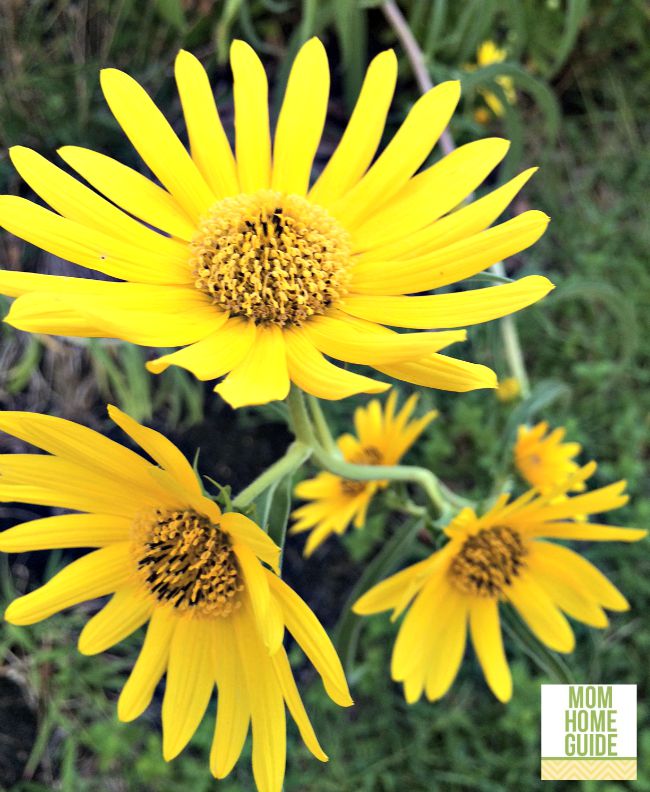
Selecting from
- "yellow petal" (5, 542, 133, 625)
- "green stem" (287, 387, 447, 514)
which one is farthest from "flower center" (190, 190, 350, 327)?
"yellow petal" (5, 542, 133, 625)

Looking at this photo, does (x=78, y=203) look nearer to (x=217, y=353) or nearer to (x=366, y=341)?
(x=217, y=353)

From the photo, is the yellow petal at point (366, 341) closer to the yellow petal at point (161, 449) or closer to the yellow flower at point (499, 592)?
the yellow petal at point (161, 449)

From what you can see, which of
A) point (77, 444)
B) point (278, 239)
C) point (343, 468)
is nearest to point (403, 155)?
point (278, 239)

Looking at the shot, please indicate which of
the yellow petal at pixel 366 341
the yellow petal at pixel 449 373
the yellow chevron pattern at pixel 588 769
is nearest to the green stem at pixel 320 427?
the yellow petal at pixel 366 341

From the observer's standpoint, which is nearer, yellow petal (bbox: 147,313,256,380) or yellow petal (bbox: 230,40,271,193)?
yellow petal (bbox: 147,313,256,380)

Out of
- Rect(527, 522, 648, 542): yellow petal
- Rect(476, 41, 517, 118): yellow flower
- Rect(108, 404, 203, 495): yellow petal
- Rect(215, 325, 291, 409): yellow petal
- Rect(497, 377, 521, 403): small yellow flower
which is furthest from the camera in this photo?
Rect(476, 41, 517, 118): yellow flower

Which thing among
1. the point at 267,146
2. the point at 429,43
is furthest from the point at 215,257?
the point at 429,43

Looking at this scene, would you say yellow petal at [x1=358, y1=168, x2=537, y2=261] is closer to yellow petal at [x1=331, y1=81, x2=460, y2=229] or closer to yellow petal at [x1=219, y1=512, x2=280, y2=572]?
yellow petal at [x1=331, y1=81, x2=460, y2=229]
